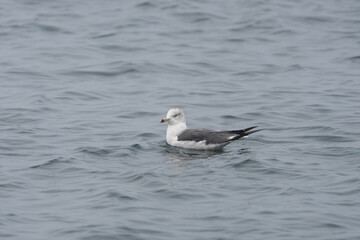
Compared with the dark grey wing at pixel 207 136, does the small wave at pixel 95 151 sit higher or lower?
lower

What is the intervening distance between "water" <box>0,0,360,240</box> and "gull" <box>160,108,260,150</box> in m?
0.24

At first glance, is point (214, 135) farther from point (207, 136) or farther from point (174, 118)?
point (174, 118)

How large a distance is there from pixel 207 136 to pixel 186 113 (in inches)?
122

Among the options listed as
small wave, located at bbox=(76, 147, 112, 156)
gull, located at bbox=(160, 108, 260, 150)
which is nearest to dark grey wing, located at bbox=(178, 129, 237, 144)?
gull, located at bbox=(160, 108, 260, 150)

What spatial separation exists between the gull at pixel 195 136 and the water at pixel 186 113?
245 millimetres

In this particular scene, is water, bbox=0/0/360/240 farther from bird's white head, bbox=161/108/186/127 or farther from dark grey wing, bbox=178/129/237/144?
bird's white head, bbox=161/108/186/127

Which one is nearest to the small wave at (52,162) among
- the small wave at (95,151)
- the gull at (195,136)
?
the small wave at (95,151)

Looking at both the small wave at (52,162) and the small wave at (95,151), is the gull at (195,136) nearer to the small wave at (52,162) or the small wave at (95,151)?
the small wave at (95,151)

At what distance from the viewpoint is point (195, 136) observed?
14523 millimetres

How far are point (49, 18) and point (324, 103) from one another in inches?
491

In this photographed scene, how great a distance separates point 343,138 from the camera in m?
15.2

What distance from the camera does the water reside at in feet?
34.7

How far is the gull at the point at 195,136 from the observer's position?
14281 mm

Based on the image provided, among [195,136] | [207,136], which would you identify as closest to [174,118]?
[195,136]
